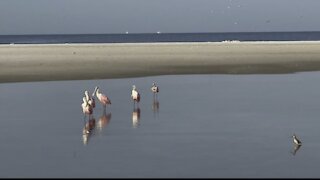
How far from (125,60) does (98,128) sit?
37174 mm

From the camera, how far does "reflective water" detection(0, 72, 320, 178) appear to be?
1451 cm

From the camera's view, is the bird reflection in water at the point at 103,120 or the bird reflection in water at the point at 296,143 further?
the bird reflection in water at the point at 103,120

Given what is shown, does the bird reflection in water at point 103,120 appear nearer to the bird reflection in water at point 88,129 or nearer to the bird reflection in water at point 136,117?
the bird reflection in water at point 88,129

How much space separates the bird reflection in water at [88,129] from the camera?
59.9 ft

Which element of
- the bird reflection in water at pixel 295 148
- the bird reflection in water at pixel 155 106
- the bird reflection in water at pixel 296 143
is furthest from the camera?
the bird reflection in water at pixel 155 106

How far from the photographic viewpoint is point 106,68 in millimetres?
47625

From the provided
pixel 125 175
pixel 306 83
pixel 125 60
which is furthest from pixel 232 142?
pixel 125 60

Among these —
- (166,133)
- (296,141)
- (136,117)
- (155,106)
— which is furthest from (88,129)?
(296,141)

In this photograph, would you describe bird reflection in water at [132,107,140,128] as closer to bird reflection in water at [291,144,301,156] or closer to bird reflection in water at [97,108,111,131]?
bird reflection in water at [97,108,111,131]

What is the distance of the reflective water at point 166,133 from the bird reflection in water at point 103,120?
0.11ft

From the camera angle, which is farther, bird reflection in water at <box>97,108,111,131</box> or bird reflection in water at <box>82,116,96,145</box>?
bird reflection in water at <box>97,108,111,131</box>

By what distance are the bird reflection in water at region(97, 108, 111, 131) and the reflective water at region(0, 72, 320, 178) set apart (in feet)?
0.11

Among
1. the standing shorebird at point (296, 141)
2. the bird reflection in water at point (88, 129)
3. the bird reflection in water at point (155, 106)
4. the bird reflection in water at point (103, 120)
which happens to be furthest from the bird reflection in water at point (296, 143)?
the bird reflection in water at point (155, 106)

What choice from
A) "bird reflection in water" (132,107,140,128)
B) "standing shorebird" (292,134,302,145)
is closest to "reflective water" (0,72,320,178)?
"bird reflection in water" (132,107,140,128)
